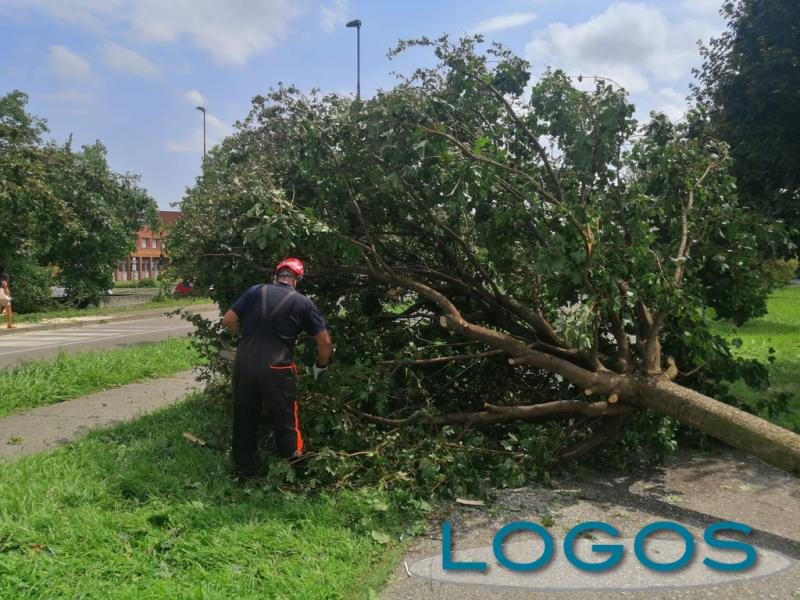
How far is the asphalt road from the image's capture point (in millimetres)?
11844

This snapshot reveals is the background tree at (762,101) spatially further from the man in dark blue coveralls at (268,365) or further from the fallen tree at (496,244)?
the man in dark blue coveralls at (268,365)

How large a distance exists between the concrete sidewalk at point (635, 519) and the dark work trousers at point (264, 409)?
3.59ft

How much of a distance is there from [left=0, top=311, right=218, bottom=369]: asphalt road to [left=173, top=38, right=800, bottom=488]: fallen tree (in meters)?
7.09

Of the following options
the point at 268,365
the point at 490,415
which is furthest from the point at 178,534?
the point at 490,415

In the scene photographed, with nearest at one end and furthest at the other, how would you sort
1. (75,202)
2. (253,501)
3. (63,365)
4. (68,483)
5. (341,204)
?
1. (253,501)
2. (68,483)
3. (341,204)
4. (63,365)
5. (75,202)

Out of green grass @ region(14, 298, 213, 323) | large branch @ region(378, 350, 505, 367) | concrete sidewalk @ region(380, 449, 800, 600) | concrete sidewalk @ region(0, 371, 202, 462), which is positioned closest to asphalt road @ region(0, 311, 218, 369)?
green grass @ region(14, 298, 213, 323)

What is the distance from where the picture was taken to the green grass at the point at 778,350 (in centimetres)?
670

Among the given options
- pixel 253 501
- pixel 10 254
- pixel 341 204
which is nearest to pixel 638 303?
pixel 341 204

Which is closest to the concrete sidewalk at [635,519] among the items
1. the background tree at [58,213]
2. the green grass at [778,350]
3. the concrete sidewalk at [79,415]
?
the green grass at [778,350]

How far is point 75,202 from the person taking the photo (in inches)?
709

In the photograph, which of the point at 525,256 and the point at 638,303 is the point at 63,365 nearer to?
the point at 525,256

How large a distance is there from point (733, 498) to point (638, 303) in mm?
1407

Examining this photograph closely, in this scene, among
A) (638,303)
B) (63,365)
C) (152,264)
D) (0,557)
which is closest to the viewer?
(0,557)

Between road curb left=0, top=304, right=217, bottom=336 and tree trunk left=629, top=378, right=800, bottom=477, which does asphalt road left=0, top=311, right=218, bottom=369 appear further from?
tree trunk left=629, top=378, right=800, bottom=477
